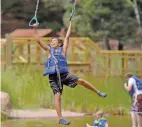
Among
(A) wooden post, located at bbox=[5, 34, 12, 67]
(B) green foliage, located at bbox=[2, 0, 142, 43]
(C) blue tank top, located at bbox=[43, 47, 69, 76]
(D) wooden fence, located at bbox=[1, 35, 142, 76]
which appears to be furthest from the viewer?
(B) green foliage, located at bbox=[2, 0, 142, 43]

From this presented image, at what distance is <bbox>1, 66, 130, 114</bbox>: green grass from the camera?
17.5 m

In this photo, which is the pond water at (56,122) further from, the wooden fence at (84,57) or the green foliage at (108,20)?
the green foliage at (108,20)

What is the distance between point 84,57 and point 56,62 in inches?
513

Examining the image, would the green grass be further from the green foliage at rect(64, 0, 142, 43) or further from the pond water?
the green foliage at rect(64, 0, 142, 43)

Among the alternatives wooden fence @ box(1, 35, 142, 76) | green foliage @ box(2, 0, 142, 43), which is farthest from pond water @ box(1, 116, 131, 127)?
green foliage @ box(2, 0, 142, 43)

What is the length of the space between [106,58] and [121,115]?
4393 millimetres

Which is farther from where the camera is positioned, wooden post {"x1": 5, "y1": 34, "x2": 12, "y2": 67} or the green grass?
wooden post {"x1": 5, "y1": 34, "x2": 12, "y2": 67}

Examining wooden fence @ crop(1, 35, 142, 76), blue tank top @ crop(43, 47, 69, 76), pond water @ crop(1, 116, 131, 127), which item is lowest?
→ pond water @ crop(1, 116, 131, 127)

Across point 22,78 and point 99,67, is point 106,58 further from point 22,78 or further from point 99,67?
point 22,78

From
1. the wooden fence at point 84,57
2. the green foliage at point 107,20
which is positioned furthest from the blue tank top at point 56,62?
the green foliage at point 107,20

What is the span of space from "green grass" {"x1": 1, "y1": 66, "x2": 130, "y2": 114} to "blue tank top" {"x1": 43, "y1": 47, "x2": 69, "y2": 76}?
25.1 feet

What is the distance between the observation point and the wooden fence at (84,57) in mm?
21547

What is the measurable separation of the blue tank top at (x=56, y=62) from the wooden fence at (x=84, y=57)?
11.5 meters

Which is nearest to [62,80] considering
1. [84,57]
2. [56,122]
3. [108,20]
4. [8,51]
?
[56,122]
